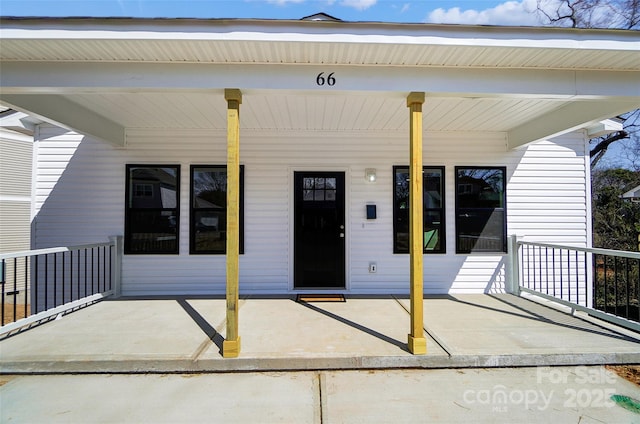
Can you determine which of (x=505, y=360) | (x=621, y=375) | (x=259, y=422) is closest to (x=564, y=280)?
(x=621, y=375)

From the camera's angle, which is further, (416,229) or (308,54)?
(416,229)

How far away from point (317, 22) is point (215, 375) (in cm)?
318

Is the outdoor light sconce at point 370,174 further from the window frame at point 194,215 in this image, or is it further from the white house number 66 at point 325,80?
the white house number 66 at point 325,80

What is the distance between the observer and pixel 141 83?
3.11 m

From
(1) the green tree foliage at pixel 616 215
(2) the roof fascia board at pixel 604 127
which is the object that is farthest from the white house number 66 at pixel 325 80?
(1) the green tree foliage at pixel 616 215

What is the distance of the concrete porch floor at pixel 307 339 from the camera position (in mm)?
2850

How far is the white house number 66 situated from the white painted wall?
6.75 feet

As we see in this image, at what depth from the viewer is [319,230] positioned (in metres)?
5.23

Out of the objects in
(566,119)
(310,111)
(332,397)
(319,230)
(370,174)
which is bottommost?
(332,397)

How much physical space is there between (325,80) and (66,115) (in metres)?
3.37

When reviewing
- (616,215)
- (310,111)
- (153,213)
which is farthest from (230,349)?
(616,215)

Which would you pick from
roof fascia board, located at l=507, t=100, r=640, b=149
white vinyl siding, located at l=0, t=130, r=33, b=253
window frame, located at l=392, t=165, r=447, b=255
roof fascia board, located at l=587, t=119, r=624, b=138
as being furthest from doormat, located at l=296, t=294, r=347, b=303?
white vinyl siding, located at l=0, t=130, r=33, b=253

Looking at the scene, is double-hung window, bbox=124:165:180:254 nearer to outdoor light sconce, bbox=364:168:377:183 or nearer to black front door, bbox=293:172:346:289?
black front door, bbox=293:172:346:289

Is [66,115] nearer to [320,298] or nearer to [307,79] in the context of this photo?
[307,79]
